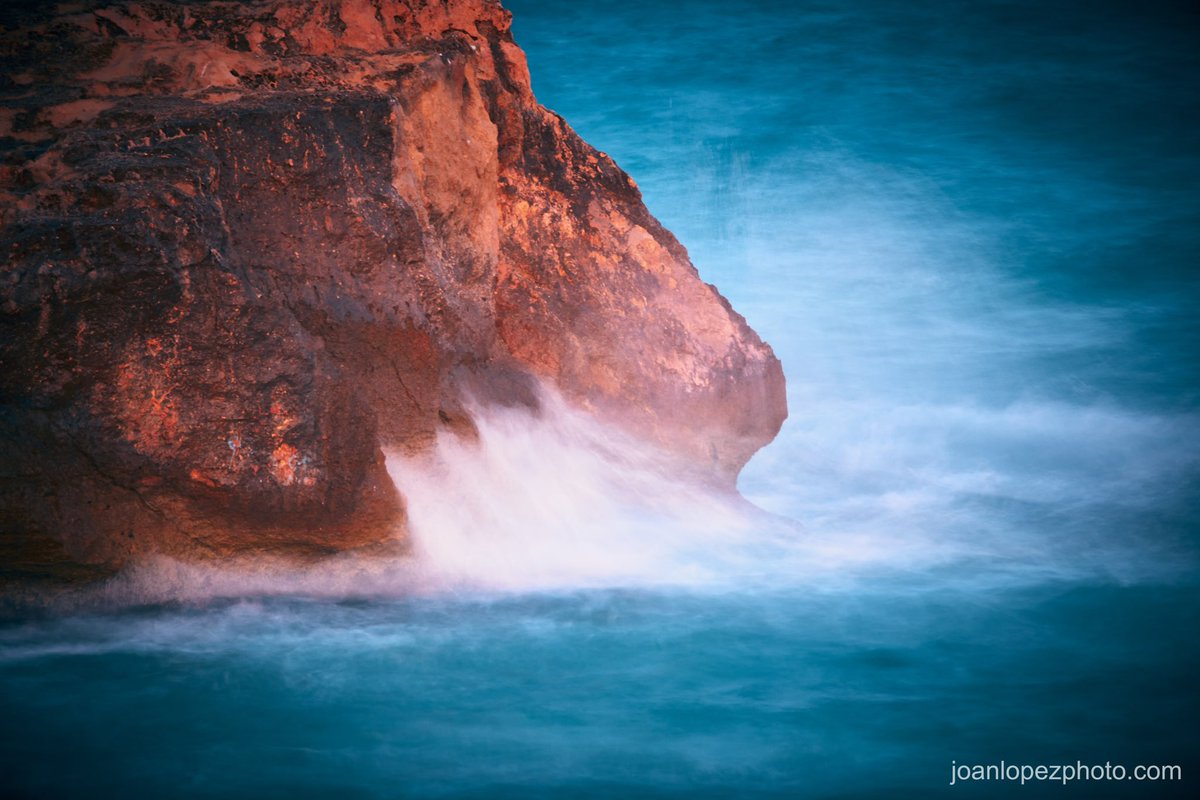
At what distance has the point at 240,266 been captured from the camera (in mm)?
5641

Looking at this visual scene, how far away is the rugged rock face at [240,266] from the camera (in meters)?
5.27

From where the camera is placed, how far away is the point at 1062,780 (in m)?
4.36

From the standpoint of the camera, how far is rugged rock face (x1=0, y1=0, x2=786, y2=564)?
17.3 ft

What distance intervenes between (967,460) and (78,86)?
22.7 feet

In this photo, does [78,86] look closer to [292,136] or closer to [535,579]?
[292,136]

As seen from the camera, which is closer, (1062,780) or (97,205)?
(1062,780)

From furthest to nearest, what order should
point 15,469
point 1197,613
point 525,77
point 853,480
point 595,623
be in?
1. point 853,480
2. point 525,77
3. point 1197,613
4. point 595,623
5. point 15,469

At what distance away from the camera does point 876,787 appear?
14.2 ft

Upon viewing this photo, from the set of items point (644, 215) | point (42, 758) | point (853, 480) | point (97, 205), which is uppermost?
point (644, 215)

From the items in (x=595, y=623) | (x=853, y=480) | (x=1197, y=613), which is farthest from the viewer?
(x=853, y=480)

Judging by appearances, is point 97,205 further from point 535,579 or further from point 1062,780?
point 1062,780

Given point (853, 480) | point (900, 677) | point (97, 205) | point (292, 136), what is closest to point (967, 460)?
point (853, 480)

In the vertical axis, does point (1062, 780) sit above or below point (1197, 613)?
below

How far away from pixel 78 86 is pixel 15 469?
187cm
